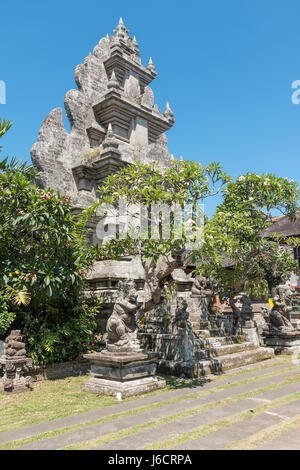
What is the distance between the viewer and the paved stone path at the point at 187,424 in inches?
166

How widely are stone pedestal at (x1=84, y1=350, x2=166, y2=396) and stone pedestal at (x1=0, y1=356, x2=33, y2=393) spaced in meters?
1.29

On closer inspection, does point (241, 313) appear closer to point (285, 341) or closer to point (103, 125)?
point (285, 341)

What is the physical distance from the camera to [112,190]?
807 cm

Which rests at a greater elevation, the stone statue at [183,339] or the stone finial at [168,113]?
the stone finial at [168,113]

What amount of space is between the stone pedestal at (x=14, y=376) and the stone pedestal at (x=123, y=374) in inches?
50.8

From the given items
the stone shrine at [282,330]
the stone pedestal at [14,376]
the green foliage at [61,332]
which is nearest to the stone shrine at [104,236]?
the green foliage at [61,332]

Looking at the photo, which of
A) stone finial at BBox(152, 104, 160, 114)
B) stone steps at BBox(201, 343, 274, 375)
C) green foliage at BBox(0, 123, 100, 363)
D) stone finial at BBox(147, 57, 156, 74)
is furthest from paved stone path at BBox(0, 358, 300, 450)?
stone finial at BBox(147, 57, 156, 74)

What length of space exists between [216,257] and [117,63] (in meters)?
11.6

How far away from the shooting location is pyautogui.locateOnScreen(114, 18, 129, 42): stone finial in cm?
1544

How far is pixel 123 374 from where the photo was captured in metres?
6.72

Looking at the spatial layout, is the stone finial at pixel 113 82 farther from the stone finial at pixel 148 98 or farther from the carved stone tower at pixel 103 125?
the stone finial at pixel 148 98

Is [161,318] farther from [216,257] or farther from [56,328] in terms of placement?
[216,257]

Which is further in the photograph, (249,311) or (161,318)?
(249,311)
